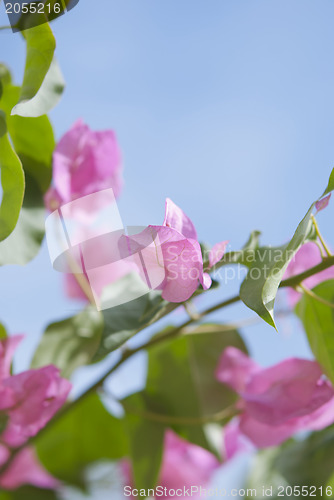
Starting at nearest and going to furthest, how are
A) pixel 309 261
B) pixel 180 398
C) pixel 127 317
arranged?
1. pixel 127 317
2. pixel 309 261
3. pixel 180 398

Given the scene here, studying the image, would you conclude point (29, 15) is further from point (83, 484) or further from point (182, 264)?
point (83, 484)

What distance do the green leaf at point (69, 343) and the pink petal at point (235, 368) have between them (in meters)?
0.15

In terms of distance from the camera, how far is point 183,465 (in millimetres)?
685

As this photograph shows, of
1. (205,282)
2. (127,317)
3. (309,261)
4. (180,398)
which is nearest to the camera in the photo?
(205,282)

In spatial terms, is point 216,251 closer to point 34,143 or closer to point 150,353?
point 34,143

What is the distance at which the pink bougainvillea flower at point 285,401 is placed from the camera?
498 mm

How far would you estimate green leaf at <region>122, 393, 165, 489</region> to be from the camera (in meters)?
0.58

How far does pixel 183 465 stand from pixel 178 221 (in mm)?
462

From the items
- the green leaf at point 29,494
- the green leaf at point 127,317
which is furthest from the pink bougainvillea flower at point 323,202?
the green leaf at point 29,494

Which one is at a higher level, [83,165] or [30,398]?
[83,165]

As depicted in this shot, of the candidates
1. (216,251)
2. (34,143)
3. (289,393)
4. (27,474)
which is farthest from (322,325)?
(27,474)

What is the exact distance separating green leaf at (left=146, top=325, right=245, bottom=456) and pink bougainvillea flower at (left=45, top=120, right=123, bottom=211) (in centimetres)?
21

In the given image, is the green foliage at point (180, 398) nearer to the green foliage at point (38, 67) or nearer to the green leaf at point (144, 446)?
the green leaf at point (144, 446)

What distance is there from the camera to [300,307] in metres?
0.52
